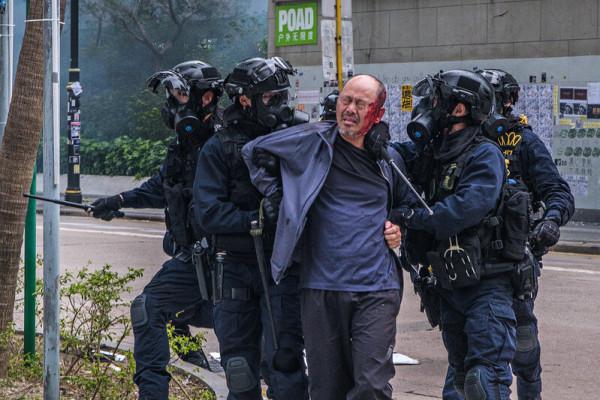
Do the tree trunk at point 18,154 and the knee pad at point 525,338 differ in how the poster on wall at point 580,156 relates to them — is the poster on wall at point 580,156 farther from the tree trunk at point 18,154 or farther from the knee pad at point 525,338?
the tree trunk at point 18,154

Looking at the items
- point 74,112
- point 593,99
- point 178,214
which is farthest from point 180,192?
point 74,112

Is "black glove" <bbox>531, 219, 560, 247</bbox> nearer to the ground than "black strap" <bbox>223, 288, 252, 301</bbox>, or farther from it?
farther from it

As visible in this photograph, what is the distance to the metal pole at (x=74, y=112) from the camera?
75.9 ft

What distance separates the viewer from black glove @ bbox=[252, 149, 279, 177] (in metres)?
5.27

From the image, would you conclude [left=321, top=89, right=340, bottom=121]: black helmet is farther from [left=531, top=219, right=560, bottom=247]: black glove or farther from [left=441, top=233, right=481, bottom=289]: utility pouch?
[left=441, top=233, right=481, bottom=289]: utility pouch

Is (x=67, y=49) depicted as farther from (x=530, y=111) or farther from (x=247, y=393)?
(x=247, y=393)

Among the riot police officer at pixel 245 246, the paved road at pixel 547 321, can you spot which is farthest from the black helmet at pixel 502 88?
the paved road at pixel 547 321

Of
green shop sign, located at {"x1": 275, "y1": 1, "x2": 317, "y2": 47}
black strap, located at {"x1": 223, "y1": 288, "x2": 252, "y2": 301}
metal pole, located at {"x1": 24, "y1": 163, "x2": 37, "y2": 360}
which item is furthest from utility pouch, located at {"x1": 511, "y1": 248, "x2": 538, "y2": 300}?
green shop sign, located at {"x1": 275, "y1": 1, "x2": 317, "y2": 47}

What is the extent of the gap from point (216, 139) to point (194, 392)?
1.94 meters

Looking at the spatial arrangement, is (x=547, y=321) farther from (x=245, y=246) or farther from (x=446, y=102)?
(x=245, y=246)

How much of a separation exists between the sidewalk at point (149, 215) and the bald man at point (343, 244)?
11867mm

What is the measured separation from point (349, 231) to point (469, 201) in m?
0.71

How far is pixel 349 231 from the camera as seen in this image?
503 centimetres

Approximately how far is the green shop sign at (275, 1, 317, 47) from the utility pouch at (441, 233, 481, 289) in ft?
54.7
